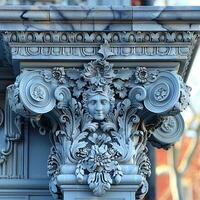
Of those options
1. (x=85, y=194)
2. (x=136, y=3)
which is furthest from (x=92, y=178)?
(x=136, y=3)

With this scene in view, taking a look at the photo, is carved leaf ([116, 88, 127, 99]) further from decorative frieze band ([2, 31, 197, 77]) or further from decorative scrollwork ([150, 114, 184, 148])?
decorative scrollwork ([150, 114, 184, 148])

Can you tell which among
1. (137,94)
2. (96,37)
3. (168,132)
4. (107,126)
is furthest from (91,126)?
(168,132)

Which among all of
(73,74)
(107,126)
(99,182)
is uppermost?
(73,74)

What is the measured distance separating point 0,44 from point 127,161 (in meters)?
1.93

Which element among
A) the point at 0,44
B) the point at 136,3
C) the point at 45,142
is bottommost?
the point at 45,142

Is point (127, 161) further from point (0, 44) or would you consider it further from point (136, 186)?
point (0, 44)

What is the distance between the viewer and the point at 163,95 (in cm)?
1133

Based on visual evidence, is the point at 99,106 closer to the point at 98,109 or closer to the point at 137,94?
the point at 98,109

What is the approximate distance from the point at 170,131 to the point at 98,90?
153 centimetres

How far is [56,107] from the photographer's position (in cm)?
1133

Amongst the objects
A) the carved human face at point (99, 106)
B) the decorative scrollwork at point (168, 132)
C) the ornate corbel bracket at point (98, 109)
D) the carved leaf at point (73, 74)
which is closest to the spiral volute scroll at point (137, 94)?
the ornate corbel bracket at point (98, 109)

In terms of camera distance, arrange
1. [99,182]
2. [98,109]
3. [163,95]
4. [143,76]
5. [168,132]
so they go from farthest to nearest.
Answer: [168,132] < [143,76] < [163,95] < [98,109] < [99,182]

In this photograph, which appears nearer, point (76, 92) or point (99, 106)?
point (99, 106)

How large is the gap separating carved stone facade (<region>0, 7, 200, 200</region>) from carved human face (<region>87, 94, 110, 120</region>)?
0.01 metres
